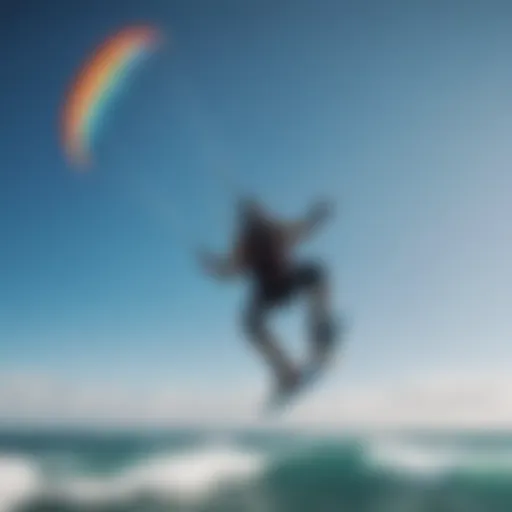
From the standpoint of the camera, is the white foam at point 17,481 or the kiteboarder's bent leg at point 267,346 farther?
the white foam at point 17,481

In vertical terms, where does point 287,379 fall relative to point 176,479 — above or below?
below

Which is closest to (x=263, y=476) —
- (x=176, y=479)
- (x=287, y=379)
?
(x=176, y=479)

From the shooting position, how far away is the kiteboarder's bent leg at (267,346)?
5.42 meters

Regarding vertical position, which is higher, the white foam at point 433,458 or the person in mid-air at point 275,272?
the white foam at point 433,458

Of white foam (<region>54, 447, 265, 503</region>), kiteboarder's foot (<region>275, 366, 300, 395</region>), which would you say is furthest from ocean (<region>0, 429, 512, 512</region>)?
kiteboarder's foot (<region>275, 366, 300, 395</region>)

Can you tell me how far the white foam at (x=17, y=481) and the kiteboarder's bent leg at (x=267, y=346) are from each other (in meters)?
13.0

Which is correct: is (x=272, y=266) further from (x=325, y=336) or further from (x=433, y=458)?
(x=433, y=458)

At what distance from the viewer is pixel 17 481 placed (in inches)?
712

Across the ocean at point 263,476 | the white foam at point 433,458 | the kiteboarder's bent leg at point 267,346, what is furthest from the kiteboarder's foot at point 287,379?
the white foam at point 433,458

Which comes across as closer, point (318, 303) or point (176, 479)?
point (318, 303)

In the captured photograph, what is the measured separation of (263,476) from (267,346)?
52.4 ft

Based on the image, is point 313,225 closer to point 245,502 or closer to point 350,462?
point 245,502

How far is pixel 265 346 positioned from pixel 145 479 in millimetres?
16328

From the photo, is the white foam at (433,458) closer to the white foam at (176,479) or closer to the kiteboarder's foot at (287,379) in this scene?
the white foam at (176,479)
